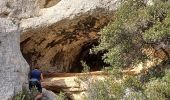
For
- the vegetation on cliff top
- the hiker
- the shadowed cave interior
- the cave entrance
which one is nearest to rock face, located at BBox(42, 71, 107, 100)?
the hiker

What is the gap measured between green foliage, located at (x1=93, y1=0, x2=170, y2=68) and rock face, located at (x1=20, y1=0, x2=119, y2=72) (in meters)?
2.26

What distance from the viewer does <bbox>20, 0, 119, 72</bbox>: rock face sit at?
619 inches

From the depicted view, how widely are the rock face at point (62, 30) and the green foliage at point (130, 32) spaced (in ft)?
7.42

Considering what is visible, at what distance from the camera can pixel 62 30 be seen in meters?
16.5

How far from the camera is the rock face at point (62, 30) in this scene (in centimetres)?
1573

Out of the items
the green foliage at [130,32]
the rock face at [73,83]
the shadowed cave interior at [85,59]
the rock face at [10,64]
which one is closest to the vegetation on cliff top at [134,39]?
the green foliage at [130,32]

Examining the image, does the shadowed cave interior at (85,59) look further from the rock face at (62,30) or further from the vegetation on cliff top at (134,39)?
the vegetation on cliff top at (134,39)

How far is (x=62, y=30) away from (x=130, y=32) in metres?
3.76

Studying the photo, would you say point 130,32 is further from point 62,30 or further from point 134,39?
point 62,30

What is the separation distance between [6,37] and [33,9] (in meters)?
2.66

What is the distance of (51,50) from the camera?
17.4 meters

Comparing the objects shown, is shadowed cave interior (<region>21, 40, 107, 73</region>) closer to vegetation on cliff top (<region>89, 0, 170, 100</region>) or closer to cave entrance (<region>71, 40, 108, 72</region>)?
cave entrance (<region>71, 40, 108, 72</region>)

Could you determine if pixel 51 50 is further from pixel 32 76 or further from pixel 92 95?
pixel 92 95

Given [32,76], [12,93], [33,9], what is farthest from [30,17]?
[12,93]
